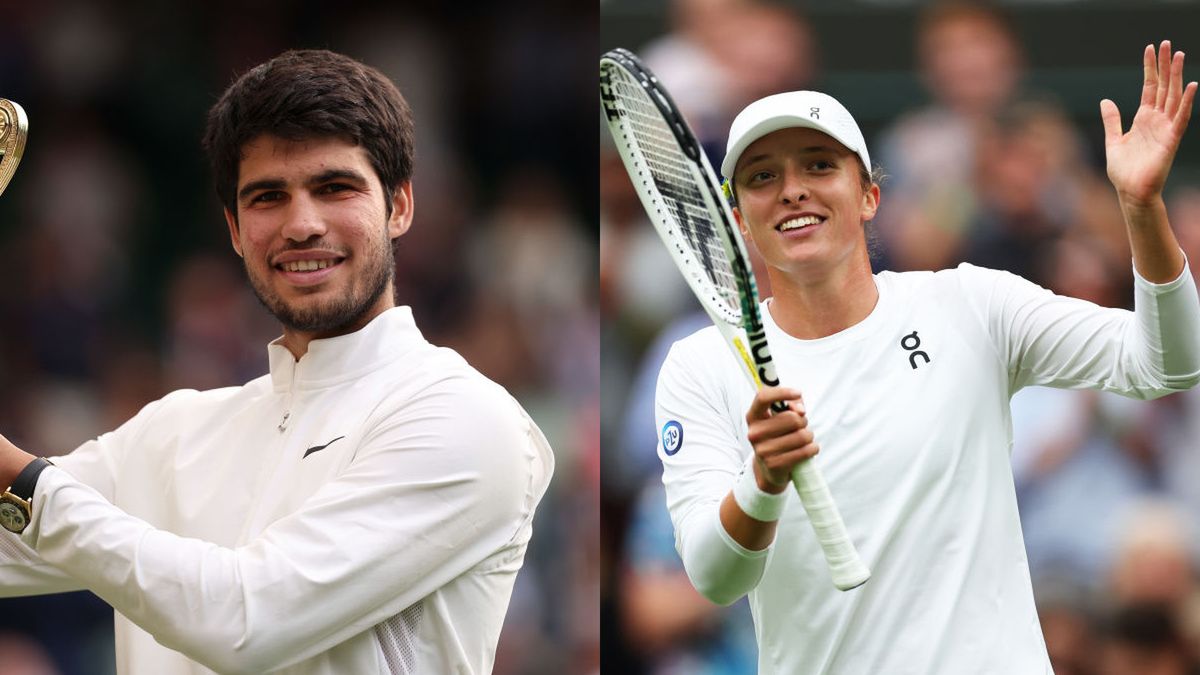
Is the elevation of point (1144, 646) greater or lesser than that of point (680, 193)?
lesser

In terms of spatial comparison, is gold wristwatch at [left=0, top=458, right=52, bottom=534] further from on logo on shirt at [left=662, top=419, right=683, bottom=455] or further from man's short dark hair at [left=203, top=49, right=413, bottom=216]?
on logo on shirt at [left=662, top=419, right=683, bottom=455]

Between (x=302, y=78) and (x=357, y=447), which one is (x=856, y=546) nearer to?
(x=357, y=447)

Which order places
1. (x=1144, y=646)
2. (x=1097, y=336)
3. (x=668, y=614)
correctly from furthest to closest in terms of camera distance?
(x=668, y=614), (x=1144, y=646), (x=1097, y=336)

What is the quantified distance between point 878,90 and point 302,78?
13.3 feet

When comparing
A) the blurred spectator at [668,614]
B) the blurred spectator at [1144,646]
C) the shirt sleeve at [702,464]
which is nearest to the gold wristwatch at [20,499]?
the shirt sleeve at [702,464]

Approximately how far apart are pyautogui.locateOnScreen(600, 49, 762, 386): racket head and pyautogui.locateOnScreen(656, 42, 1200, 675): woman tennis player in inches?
6.8

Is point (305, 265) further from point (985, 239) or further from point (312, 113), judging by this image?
point (985, 239)

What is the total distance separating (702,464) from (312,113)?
97 centimetres

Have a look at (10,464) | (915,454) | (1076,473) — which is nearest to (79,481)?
(10,464)

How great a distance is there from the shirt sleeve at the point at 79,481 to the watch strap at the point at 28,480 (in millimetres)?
290

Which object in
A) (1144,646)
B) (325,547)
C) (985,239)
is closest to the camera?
(325,547)

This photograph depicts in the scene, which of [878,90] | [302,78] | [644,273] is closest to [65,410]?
[644,273]

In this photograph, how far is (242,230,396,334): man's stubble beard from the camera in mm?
2775

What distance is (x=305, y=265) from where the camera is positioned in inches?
109
